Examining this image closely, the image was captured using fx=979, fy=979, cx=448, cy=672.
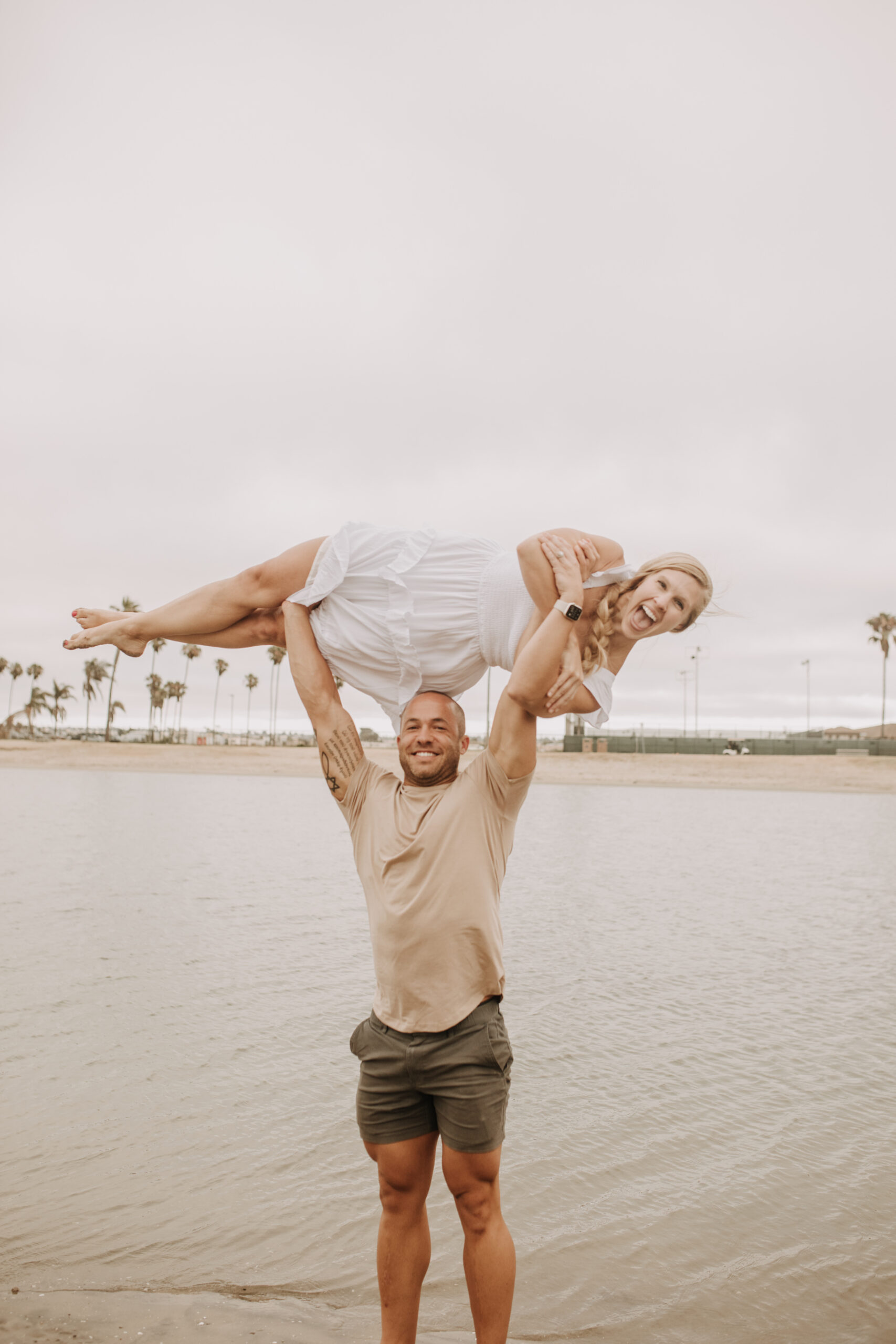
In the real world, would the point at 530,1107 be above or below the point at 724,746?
below

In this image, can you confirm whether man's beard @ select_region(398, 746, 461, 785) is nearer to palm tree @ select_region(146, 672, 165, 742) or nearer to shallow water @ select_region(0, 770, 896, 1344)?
shallow water @ select_region(0, 770, 896, 1344)

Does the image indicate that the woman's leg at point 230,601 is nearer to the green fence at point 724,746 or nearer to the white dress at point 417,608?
the white dress at point 417,608

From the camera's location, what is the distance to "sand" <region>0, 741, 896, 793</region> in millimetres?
57688

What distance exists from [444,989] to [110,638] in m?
1.96

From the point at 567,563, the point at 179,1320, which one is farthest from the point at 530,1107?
the point at 567,563

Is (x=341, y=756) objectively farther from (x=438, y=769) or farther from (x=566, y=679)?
(x=566, y=679)

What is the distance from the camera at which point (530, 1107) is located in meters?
7.22

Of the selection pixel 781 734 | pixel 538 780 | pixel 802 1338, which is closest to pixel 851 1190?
pixel 802 1338

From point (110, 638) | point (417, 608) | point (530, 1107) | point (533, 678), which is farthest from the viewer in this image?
point (530, 1107)

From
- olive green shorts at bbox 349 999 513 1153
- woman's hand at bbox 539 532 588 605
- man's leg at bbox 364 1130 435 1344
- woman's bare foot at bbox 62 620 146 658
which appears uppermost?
woman's hand at bbox 539 532 588 605

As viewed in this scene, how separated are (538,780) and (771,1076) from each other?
49.1 m

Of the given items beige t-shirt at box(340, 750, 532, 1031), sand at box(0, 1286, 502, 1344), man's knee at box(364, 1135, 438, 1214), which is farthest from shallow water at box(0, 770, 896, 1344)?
beige t-shirt at box(340, 750, 532, 1031)

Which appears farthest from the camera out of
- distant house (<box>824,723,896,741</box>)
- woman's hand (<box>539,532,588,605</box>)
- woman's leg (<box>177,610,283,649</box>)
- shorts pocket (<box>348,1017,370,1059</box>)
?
distant house (<box>824,723,896,741</box>)

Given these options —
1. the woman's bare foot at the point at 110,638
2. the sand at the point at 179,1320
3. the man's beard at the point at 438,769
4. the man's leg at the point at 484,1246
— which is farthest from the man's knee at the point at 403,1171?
the woman's bare foot at the point at 110,638
